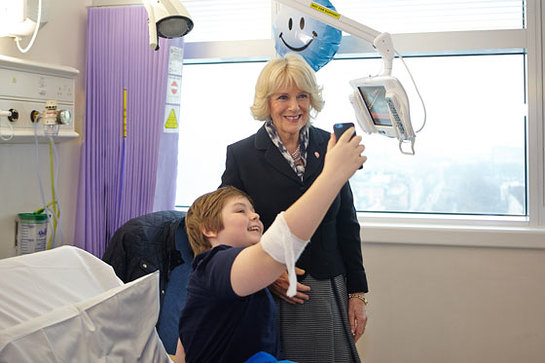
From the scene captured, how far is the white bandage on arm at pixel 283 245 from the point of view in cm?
93

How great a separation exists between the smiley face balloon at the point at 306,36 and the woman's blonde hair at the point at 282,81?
504 mm

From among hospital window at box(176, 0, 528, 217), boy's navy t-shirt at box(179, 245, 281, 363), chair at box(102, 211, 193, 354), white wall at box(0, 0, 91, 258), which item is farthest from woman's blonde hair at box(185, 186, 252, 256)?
hospital window at box(176, 0, 528, 217)

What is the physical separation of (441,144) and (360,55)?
1.88 ft

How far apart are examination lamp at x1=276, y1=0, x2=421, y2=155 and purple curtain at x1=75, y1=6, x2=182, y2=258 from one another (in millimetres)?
1231

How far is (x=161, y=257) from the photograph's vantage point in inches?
88.4

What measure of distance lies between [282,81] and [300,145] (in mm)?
213

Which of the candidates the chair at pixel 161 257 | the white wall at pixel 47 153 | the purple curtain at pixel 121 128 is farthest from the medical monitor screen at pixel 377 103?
the white wall at pixel 47 153

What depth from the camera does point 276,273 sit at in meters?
0.98

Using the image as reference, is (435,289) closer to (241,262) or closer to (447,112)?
(447,112)

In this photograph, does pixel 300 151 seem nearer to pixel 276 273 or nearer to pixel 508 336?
pixel 276 273

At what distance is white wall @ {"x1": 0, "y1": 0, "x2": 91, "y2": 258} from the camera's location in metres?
2.34

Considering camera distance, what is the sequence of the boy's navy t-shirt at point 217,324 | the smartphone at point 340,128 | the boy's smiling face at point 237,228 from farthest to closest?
the boy's smiling face at point 237,228
the boy's navy t-shirt at point 217,324
the smartphone at point 340,128

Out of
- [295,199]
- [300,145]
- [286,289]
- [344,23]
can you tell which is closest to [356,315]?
[286,289]

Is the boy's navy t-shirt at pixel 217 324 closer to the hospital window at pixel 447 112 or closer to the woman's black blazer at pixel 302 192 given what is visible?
the woman's black blazer at pixel 302 192
